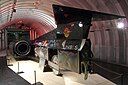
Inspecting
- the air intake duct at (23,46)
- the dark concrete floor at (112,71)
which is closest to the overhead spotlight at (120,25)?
the dark concrete floor at (112,71)

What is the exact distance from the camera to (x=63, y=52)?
9.36m

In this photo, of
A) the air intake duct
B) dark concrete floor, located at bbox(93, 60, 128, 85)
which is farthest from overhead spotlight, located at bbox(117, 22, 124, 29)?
the air intake duct

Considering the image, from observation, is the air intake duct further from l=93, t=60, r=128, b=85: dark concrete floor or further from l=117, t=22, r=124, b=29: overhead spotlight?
l=117, t=22, r=124, b=29: overhead spotlight

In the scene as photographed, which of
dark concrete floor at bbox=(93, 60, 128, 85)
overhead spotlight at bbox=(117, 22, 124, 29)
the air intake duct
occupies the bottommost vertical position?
dark concrete floor at bbox=(93, 60, 128, 85)

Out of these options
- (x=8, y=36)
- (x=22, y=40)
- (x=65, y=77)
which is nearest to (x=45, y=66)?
(x=65, y=77)

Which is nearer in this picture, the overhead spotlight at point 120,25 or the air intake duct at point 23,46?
the overhead spotlight at point 120,25

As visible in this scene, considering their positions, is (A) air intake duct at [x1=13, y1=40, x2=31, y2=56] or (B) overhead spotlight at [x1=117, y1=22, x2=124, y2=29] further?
(A) air intake duct at [x1=13, y1=40, x2=31, y2=56]

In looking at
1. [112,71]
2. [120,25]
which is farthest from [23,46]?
[120,25]

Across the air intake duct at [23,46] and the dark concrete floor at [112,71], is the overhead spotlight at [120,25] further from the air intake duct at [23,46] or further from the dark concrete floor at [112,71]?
the air intake duct at [23,46]

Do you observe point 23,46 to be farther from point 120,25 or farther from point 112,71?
point 120,25

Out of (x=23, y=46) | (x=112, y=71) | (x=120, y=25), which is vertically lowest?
(x=112, y=71)

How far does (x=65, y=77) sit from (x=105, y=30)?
204 inches

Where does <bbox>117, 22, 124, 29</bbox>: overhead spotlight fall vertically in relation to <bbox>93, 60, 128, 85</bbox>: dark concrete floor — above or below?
above

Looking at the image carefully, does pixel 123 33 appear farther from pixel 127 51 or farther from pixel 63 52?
pixel 63 52
